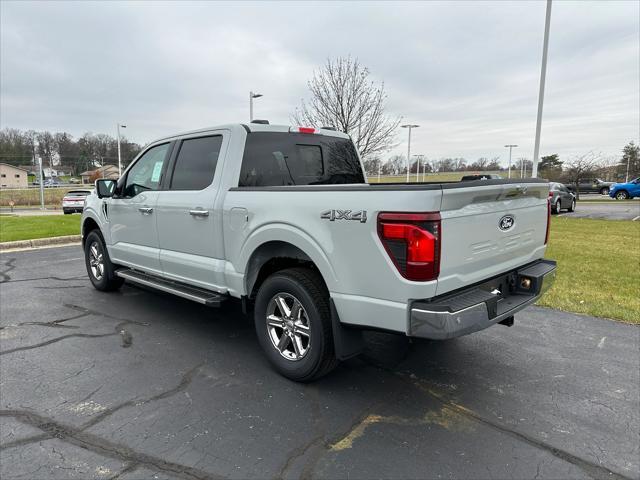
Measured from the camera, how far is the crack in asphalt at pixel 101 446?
7.95 ft

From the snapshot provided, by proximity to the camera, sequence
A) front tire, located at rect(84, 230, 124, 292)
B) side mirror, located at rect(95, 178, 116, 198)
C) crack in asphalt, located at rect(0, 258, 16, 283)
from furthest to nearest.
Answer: crack in asphalt, located at rect(0, 258, 16, 283) < front tire, located at rect(84, 230, 124, 292) < side mirror, located at rect(95, 178, 116, 198)

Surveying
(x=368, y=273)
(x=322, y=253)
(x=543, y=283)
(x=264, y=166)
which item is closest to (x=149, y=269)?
(x=264, y=166)

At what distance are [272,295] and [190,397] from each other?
967 millimetres

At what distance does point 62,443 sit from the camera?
2.69m

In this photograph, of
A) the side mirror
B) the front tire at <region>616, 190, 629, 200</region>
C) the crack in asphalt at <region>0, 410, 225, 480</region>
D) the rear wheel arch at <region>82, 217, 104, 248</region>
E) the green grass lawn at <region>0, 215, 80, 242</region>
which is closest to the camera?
the crack in asphalt at <region>0, 410, 225, 480</region>

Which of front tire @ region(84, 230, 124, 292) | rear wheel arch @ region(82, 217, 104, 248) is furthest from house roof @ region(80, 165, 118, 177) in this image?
front tire @ region(84, 230, 124, 292)

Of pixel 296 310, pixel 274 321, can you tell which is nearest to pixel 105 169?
pixel 274 321

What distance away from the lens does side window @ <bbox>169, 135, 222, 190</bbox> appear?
4152 millimetres

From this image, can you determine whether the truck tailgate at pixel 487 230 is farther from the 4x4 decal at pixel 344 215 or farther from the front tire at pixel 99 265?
the front tire at pixel 99 265

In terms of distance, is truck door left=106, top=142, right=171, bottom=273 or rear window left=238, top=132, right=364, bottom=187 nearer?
rear window left=238, top=132, right=364, bottom=187

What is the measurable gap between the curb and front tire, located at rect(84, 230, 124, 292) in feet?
16.3

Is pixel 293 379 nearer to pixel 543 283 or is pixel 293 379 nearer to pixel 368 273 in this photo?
pixel 368 273

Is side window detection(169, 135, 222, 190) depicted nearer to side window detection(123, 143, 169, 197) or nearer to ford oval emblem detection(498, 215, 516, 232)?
side window detection(123, 143, 169, 197)

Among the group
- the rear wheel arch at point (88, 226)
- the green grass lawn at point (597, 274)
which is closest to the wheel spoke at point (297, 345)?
the green grass lawn at point (597, 274)
